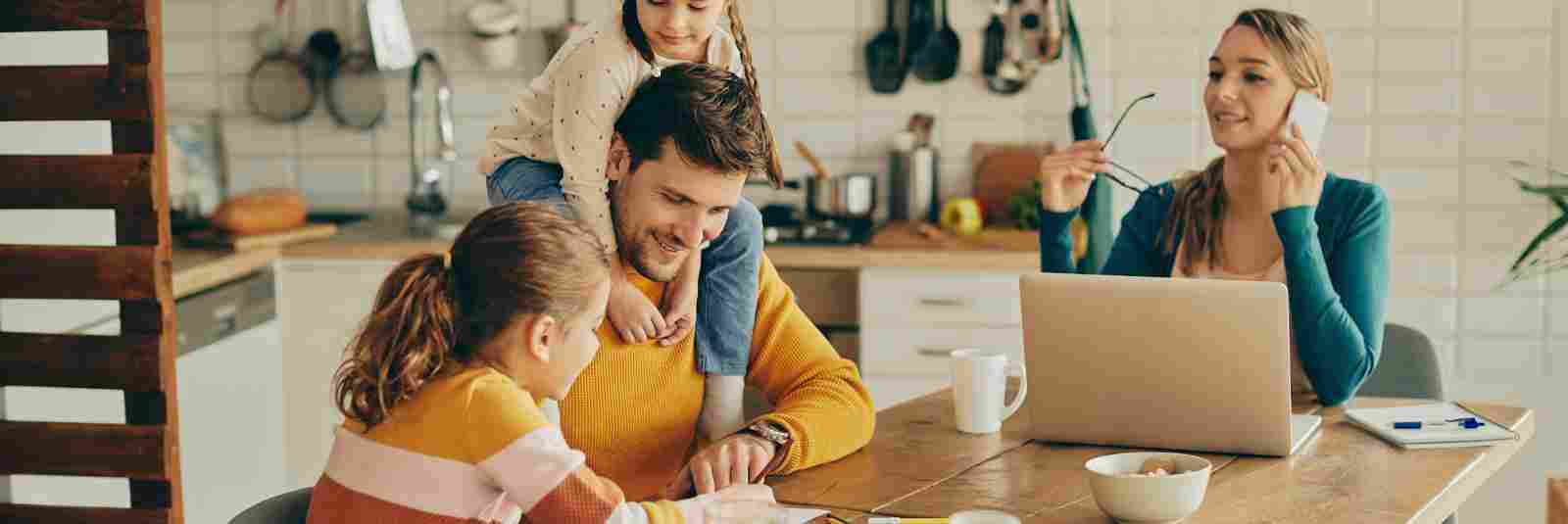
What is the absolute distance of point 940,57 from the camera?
420cm

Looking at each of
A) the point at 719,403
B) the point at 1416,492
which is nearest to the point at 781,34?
the point at 719,403

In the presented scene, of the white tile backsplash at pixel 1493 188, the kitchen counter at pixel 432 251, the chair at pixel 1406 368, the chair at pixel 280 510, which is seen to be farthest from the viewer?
the white tile backsplash at pixel 1493 188

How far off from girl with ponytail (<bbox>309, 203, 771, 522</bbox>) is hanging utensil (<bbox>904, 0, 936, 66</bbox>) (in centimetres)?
253

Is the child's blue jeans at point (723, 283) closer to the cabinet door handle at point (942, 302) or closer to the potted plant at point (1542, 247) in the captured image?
the cabinet door handle at point (942, 302)

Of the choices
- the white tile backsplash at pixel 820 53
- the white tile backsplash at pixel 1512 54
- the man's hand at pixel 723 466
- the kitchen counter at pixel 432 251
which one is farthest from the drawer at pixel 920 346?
the man's hand at pixel 723 466

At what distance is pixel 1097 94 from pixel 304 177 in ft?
6.94

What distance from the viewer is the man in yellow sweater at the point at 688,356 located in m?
2.05

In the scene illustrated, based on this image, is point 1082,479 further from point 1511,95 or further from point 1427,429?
point 1511,95

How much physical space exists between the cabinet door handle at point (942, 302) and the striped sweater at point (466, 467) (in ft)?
7.25

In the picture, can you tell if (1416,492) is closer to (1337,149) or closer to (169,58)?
(1337,149)

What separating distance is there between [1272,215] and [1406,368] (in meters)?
0.44

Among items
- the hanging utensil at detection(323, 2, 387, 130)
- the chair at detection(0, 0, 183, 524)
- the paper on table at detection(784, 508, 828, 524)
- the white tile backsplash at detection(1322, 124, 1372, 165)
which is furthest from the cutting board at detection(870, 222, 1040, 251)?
the paper on table at detection(784, 508, 828, 524)

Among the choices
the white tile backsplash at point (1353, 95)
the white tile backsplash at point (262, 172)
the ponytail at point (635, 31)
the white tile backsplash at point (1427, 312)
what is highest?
the ponytail at point (635, 31)

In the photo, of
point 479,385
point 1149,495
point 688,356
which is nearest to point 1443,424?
point 1149,495
